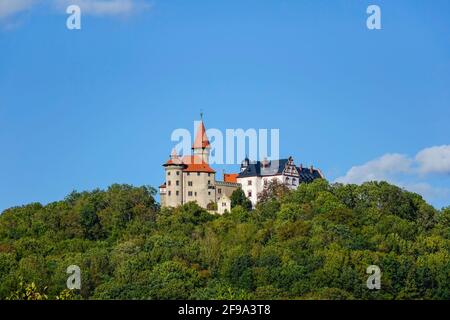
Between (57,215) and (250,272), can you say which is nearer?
(250,272)

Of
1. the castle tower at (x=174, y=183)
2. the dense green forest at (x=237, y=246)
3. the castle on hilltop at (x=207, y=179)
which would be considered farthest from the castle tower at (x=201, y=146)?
the dense green forest at (x=237, y=246)

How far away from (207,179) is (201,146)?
5720 mm

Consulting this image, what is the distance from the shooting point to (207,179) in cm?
8888

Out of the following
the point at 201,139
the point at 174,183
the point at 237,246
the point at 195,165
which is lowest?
the point at 237,246

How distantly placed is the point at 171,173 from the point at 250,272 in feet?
56.9

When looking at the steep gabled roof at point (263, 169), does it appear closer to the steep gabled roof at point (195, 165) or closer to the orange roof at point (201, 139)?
the orange roof at point (201, 139)

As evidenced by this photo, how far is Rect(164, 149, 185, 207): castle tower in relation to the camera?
8825 centimetres

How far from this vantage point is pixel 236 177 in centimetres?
9644

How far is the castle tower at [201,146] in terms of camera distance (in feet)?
303

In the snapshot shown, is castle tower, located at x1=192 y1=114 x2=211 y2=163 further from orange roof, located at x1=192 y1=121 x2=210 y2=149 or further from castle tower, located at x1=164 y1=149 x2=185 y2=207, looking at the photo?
castle tower, located at x1=164 y1=149 x2=185 y2=207

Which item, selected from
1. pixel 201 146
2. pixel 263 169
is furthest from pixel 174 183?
pixel 263 169

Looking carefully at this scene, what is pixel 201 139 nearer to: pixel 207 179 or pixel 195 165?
pixel 195 165
